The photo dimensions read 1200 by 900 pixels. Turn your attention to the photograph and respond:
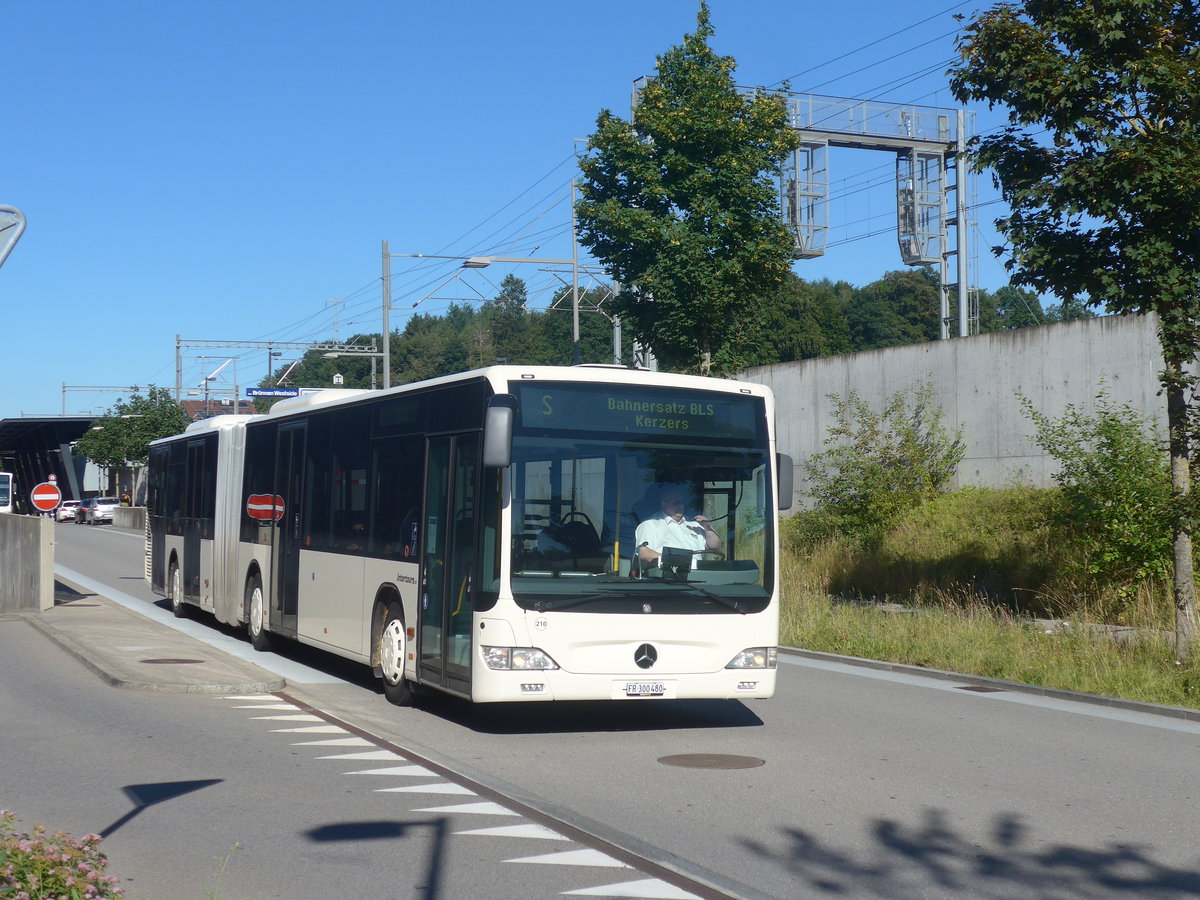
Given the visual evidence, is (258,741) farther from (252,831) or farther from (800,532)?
(800,532)

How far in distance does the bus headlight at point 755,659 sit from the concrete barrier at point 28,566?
558 inches

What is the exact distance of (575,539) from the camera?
1087 centimetres

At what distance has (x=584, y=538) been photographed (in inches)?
429

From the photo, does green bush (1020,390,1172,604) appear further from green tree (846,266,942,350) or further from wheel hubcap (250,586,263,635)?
green tree (846,266,942,350)

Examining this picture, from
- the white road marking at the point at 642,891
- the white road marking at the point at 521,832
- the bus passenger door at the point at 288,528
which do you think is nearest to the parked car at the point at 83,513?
the bus passenger door at the point at 288,528

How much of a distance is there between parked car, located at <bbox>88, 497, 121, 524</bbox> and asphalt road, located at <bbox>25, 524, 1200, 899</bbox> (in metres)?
81.0

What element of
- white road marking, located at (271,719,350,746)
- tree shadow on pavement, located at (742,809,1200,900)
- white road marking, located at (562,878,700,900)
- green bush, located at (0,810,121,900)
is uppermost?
green bush, located at (0,810,121,900)

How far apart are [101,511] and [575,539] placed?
87.0m

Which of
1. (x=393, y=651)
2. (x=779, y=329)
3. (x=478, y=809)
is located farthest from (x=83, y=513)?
(x=478, y=809)

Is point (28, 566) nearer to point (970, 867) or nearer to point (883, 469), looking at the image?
point (883, 469)

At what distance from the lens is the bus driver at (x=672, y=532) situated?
435 inches

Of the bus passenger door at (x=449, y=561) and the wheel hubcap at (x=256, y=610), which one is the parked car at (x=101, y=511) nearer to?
the wheel hubcap at (x=256, y=610)

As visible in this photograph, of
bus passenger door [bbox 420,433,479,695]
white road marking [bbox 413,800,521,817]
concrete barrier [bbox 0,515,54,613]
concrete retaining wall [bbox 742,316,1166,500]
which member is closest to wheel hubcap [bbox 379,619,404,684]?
bus passenger door [bbox 420,433,479,695]

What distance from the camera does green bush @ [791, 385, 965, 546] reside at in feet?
89.4
